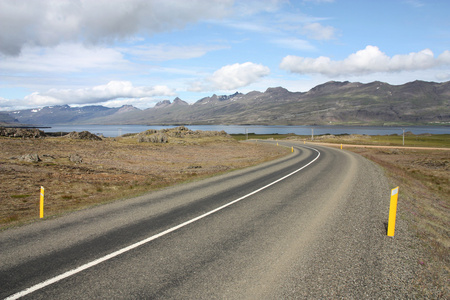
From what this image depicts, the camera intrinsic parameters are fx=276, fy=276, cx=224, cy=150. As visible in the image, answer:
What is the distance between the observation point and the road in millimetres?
5332

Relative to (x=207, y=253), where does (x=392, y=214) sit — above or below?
above

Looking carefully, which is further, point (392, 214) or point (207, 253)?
point (392, 214)

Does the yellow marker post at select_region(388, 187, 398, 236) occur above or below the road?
above

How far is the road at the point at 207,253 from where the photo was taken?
17.5 feet

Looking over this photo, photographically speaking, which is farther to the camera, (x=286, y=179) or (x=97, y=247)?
(x=286, y=179)

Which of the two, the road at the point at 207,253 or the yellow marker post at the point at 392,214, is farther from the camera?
the yellow marker post at the point at 392,214

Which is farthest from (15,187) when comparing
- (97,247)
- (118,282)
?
(118,282)

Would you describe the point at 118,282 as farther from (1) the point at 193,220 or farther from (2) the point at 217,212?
(2) the point at 217,212

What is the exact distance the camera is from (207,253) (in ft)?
22.5

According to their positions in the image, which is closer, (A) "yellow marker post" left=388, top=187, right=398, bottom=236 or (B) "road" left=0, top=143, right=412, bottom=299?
(B) "road" left=0, top=143, right=412, bottom=299

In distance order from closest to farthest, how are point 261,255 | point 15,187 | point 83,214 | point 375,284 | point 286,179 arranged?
1. point 375,284
2. point 261,255
3. point 83,214
4. point 15,187
5. point 286,179

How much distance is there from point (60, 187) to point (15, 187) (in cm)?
238

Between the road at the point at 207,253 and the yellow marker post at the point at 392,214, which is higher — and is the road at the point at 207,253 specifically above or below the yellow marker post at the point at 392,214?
below

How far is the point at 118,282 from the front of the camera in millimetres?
5488
